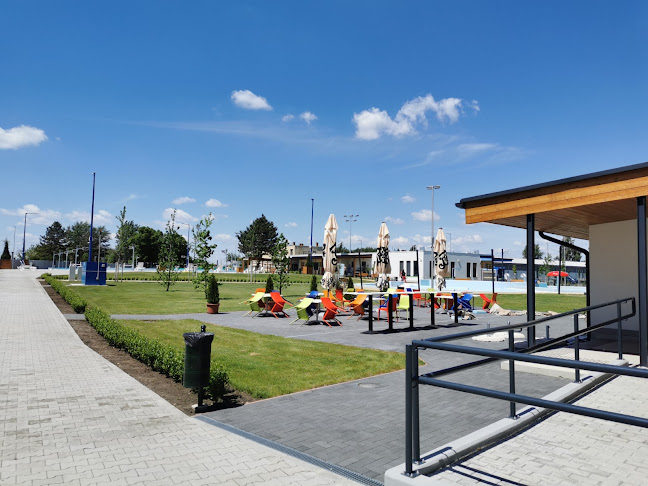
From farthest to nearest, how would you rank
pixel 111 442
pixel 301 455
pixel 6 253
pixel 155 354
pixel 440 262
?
pixel 6 253 < pixel 440 262 < pixel 155 354 < pixel 111 442 < pixel 301 455

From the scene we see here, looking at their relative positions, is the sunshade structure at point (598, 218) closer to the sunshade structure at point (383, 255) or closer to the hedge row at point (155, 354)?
the hedge row at point (155, 354)

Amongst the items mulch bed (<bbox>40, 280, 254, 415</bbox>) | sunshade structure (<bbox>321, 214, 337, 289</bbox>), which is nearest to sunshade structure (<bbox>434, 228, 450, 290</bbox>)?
sunshade structure (<bbox>321, 214, 337, 289</bbox>)

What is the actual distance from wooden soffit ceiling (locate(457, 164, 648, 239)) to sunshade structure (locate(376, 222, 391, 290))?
14.0 metres

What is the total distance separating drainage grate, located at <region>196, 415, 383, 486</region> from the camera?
3.79 metres

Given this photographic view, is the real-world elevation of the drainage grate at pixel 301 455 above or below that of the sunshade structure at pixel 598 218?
below

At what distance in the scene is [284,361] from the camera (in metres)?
8.87

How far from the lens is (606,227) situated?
37.4ft

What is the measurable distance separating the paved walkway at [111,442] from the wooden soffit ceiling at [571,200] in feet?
20.2

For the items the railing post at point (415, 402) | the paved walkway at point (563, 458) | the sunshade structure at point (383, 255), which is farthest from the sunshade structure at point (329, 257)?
the railing post at point (415, 402)

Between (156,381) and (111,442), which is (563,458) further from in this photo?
(156,381)

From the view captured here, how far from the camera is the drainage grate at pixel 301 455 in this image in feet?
12.4

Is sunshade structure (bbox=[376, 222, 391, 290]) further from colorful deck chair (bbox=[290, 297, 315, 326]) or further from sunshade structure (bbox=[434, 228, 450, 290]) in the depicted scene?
colorful deck chair (bbox=[290, 297, 315, 326])

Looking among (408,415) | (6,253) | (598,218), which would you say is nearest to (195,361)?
(408,415)

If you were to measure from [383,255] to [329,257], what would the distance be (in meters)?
4.41
